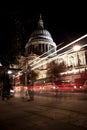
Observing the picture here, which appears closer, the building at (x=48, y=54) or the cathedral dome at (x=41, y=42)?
the building at (x=48, y=54)

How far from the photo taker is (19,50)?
16.8 metres

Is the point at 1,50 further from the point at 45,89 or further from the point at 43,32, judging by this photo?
the point at 43,32

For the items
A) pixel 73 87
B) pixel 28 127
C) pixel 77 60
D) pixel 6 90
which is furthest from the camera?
pixel 77 60

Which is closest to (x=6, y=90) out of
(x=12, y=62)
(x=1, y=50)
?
(x=12, y=62)

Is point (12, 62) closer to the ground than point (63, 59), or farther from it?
closer to the ground

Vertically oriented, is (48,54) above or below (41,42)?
below

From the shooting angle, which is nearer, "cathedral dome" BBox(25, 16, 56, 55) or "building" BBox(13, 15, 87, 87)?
"building" BBox(13, 15, 87, 87)

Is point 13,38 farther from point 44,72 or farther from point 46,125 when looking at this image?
point 44,72

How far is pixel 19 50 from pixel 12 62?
1.38 meters

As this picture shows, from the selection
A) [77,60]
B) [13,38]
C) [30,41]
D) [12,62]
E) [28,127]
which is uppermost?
[30,41]

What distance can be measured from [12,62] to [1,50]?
1580 millimetres

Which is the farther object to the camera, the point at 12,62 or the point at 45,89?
the point at 45,89

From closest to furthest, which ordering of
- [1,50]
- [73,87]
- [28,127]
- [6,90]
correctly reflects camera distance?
1. [28,127]
2. [1,50]
3. [6,90]
4. [73,87]

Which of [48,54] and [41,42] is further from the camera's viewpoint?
[41,42]
